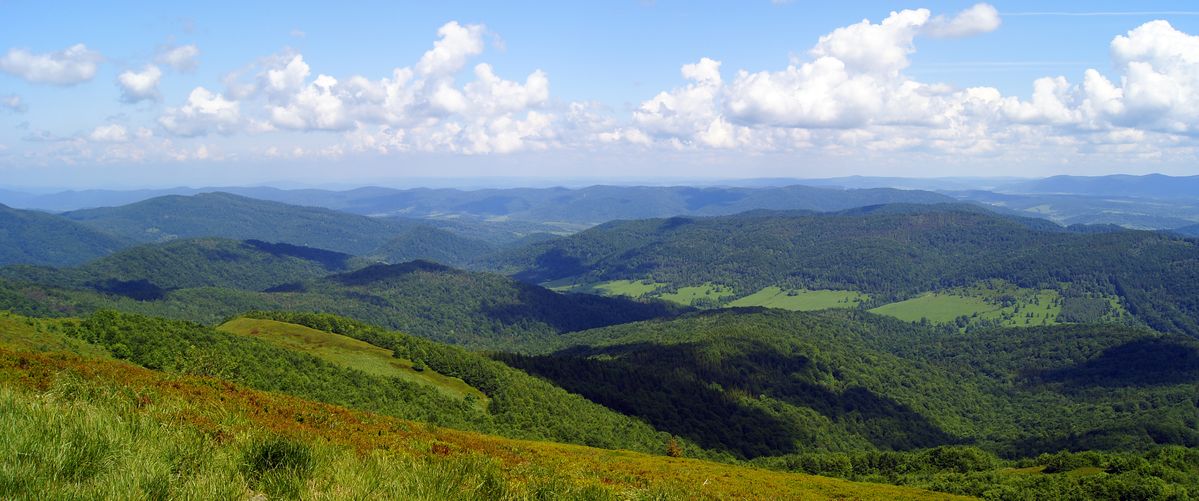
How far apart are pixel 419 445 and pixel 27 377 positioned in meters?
13.2

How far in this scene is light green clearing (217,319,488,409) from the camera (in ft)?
398

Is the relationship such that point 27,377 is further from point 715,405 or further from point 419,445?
point 715,405

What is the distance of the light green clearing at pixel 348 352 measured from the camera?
121 m

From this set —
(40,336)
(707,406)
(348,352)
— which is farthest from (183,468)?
(707,406)

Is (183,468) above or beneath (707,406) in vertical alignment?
above

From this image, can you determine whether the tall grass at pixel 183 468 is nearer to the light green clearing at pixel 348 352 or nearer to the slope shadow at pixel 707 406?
the light green clearing at pixel 348 352

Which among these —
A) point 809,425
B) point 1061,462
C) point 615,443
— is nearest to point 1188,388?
point 809,425

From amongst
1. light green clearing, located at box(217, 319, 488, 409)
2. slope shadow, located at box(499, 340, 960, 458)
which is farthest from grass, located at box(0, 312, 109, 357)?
slope shadow, located at box(499, 340, 960, 458)

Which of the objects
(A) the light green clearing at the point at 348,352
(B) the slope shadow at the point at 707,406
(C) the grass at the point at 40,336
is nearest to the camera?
(C) the grass at the point at 40,336

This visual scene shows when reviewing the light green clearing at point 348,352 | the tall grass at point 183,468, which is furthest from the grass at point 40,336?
the tall grass at point 183,468

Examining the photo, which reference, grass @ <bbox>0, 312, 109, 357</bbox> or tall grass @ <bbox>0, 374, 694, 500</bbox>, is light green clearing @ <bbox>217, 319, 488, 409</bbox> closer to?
grass @ <bbox>0, 312, 109, 357</bbox>

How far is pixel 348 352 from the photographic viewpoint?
128 metres

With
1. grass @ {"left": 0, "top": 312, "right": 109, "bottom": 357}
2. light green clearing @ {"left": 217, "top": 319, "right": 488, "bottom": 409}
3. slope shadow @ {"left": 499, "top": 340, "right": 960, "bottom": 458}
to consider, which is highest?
grass @ {"left": 0, "top": 312, "right": 109, "bottom": 357}

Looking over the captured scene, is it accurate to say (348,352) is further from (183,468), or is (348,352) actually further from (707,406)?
(183,468)
